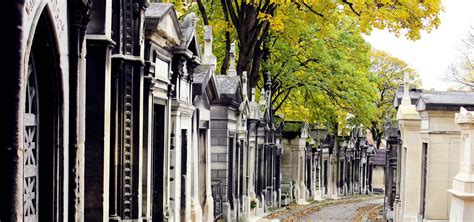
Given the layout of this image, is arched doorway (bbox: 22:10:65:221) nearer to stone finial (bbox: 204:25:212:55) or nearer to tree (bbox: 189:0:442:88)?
stone finial (bbox: 204:25:212:55)

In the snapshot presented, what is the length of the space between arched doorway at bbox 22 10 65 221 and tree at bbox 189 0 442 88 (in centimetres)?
1235

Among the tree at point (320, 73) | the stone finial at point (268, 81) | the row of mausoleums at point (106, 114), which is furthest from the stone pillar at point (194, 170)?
the tree at point (320, 73)

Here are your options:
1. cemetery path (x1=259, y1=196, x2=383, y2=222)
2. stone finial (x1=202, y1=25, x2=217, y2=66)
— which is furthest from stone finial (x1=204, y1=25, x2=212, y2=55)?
cemetery path (x1=259, y1=196, x2=383, y2=222)

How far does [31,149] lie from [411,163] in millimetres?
13674

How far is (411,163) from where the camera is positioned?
17.7m

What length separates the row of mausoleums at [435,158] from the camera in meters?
12.9

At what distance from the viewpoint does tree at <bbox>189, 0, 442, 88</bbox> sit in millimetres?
18000

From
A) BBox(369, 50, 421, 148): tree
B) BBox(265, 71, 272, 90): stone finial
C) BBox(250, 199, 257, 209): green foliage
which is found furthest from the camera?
BBox(369, 50, 421, 148): tree

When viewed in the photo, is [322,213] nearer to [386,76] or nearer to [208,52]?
[208,52]

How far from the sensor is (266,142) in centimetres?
2569

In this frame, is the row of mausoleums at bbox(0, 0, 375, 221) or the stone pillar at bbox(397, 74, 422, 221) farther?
the stone pillar at bbox(397, 74, 422, 221)

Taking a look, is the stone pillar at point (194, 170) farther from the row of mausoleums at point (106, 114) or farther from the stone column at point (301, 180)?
the stone column at point (301, 180)

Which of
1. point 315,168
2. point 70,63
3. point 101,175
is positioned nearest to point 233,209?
point 101,175

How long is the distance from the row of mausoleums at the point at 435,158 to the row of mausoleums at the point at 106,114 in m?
4.53
